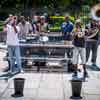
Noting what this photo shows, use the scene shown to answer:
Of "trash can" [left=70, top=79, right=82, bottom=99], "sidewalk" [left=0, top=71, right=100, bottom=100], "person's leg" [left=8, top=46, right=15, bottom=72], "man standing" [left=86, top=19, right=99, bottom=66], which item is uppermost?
"man standing" [left=86, top=19, right=99, bottom=66]

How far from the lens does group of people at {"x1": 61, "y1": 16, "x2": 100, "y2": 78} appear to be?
45.9 feet

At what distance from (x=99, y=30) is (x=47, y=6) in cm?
444

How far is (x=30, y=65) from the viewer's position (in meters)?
15.9

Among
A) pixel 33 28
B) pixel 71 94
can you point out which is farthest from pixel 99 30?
pixel 71 94

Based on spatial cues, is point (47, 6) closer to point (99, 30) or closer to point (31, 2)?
point (31, 2)

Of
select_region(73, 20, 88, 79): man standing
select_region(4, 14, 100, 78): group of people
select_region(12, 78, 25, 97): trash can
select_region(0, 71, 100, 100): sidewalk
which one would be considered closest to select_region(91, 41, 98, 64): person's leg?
select_region(4, 14, 100, 78): group of people

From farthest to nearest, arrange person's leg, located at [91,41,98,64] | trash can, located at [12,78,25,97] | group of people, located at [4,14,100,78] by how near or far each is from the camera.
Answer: person's leg, located at [91,41,98,64]
group of people, located at [4,14,100,78]
trash can, located at [12,78,25,97]

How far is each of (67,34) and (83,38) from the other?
3555 mm

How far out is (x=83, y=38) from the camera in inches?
549

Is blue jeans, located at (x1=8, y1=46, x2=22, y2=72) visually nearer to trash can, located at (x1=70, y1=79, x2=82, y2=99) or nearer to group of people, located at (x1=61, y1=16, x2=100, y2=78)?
group of people, located at (x1=61, y1=16, x2=100, y2=78)

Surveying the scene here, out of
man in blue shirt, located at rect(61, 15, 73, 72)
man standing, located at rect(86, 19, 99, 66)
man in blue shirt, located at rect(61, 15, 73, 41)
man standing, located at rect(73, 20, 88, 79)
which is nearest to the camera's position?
man standing, located at rect(73, 20, 88, 79)

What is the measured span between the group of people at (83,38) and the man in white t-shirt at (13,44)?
5.71 feet

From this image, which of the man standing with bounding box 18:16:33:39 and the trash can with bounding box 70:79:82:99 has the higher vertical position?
the man standing with bounding box 18:16:33:39

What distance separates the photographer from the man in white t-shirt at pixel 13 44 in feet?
46.9
